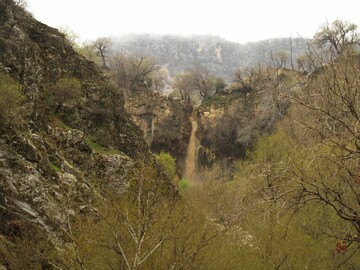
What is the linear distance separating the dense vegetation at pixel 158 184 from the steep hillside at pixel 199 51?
415 ft

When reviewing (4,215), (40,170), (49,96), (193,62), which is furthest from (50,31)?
(193,62)

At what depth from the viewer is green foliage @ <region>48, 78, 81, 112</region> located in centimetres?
2320

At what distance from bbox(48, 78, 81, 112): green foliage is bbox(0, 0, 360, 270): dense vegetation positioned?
9cm

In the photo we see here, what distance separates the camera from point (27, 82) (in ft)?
68.3

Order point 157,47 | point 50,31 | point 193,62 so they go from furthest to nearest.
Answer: point 157,47 → point 193,62 → point 50,31

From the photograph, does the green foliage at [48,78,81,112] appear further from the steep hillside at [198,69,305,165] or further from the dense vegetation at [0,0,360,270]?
the steep hillside at [198,69,305,165]

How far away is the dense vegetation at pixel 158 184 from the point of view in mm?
5426

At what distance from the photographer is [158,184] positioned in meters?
14.4

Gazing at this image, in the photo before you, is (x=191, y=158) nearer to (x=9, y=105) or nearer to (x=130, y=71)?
(x=130, y=71)

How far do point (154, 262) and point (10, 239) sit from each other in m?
4.58

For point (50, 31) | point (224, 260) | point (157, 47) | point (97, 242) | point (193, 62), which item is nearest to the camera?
point (97, 242)

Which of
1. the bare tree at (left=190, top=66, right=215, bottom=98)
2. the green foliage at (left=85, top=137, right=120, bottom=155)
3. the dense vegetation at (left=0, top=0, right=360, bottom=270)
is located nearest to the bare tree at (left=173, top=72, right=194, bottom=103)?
the bare tree at (left=190, top=66, right=215, bottom=98)

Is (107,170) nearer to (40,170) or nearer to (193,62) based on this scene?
(40,170)

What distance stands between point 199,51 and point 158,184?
159137 mm
